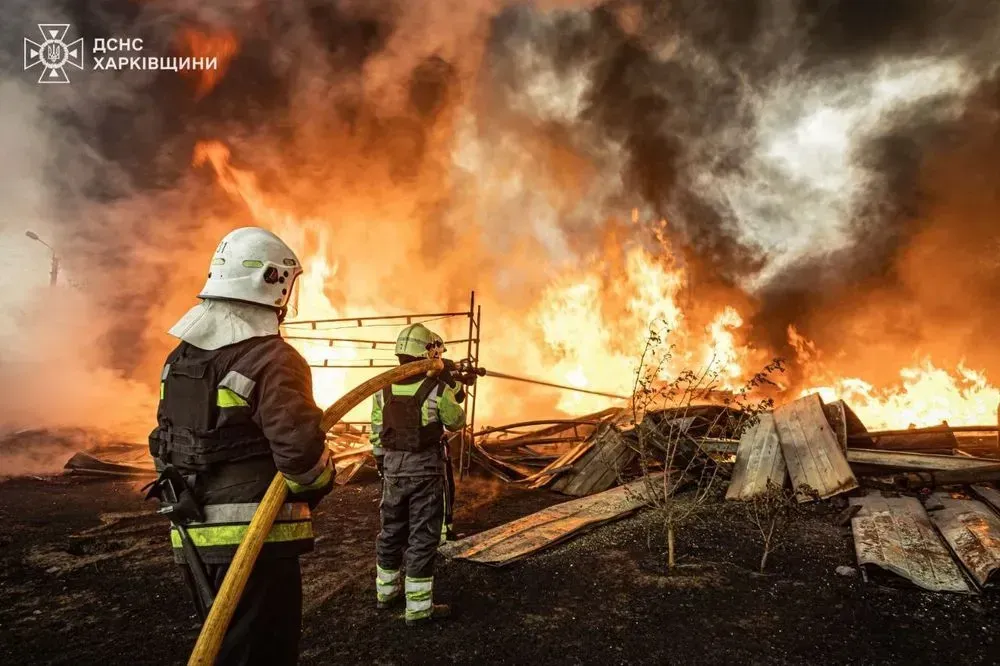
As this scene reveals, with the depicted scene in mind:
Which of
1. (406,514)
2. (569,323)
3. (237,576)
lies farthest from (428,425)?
(569,323)

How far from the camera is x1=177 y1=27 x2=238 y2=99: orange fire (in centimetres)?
1961

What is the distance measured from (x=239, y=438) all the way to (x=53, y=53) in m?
27.0

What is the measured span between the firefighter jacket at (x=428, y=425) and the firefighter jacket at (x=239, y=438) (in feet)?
7.03

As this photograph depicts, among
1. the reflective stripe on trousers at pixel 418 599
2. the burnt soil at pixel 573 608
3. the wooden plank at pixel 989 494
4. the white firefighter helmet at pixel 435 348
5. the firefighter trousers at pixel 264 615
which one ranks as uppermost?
the white firefighter helmet at pixel 435 348

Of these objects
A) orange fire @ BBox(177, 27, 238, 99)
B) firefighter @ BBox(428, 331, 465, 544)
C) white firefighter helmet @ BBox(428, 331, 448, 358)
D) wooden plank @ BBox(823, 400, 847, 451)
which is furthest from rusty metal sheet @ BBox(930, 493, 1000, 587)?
orange fire @ BBox(177, 27, 238, 99)

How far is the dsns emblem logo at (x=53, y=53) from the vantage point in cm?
1988

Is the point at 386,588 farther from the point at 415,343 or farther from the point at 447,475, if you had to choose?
the point at 415,343

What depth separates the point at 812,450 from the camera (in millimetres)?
7227

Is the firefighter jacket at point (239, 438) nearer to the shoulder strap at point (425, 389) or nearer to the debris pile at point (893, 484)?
the shoulder strap at point (425, 389)

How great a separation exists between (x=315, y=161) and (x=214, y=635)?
2070 centimetres

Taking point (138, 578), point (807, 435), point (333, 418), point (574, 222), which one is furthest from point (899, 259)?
point (138, 578)

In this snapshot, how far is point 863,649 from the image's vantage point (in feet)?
12.1

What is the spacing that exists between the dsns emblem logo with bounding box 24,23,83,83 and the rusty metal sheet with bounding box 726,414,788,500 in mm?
27115

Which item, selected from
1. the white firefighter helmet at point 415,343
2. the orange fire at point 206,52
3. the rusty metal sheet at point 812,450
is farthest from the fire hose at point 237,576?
the orange fire at point 206,52
